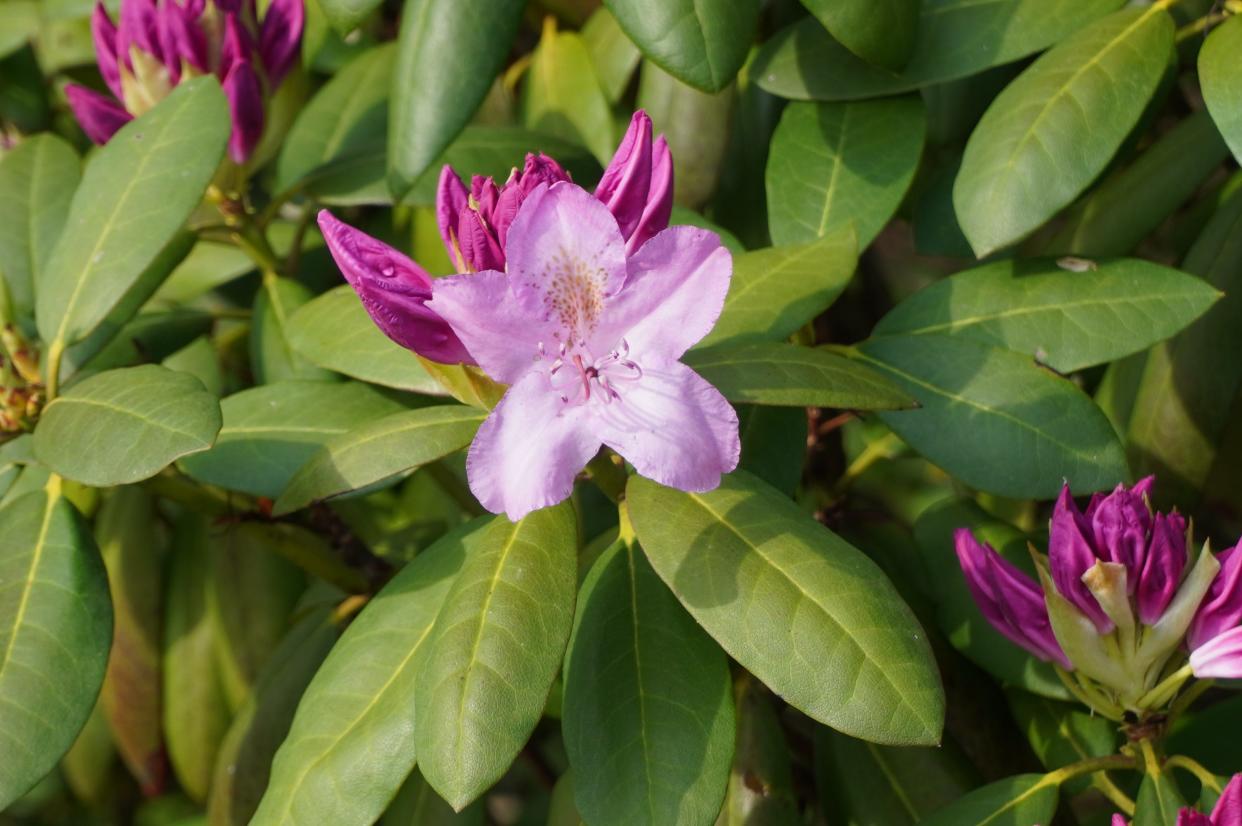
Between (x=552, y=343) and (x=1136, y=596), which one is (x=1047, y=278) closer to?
(x=1136, y=596)

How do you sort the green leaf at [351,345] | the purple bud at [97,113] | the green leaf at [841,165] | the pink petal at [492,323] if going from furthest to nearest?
the purple bud at [97,113] → the green leaf at [841,165] → the green leaf at [351,345] → the pink petal at [492,323]

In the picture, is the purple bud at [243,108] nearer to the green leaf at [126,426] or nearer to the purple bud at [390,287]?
the green leaf at [126,426]

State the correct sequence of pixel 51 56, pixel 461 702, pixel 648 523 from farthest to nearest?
1. pixel 51 56
2. pixel 648 523
3. pixel 461 702

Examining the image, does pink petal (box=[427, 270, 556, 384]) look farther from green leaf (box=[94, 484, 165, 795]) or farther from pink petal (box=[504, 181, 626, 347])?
green leaf (box=[94, 484, 165, 795])

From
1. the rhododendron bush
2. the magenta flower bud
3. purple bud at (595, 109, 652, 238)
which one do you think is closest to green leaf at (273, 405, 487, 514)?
the rhododendron bush

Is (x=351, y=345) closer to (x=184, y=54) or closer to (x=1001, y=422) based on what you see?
(x=184, y=54)

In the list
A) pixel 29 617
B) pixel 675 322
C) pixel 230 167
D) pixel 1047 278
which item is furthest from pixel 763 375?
pixel 230 167

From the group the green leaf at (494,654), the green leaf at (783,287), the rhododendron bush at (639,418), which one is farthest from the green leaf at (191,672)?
the green leaf at (783,287)
